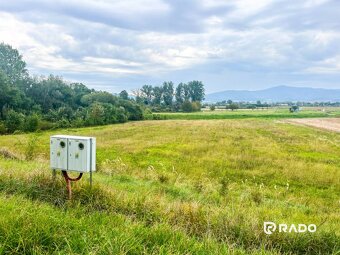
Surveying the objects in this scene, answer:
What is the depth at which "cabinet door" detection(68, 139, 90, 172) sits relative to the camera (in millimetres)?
6270

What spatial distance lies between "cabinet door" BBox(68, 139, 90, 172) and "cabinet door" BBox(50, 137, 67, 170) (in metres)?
0.12

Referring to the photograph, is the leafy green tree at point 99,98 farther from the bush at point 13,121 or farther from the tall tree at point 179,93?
the tall tree at point 179,93

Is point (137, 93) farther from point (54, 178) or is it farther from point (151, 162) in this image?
point (54, 178)

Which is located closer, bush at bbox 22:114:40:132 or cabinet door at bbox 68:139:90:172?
cabinet door at bbox 68:139:90:172

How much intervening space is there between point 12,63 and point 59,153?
86.5m

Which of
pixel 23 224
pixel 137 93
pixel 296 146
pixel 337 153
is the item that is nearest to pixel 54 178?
pixel 23 224

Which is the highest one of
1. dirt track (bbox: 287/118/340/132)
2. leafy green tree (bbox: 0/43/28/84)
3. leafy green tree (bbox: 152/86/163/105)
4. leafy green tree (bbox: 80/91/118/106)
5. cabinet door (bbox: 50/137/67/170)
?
leafy green tree (bbox: 0/43/28/84)

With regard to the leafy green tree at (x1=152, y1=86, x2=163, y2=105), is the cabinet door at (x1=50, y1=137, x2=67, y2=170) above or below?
below

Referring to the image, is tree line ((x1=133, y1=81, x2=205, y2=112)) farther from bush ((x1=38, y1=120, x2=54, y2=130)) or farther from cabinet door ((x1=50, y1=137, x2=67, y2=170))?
cabinet door ((x1=50, y1=137, x2=67, y2=170))

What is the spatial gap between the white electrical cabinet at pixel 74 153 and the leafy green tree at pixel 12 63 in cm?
8245

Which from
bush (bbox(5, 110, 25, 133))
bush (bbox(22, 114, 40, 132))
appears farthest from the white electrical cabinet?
bush (bbox(22, 114, 40, 132))

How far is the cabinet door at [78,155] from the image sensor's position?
627 cm

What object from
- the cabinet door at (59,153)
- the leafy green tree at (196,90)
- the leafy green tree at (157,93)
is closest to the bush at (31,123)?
the cabinet door at (59,153)

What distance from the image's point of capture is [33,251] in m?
3.97
